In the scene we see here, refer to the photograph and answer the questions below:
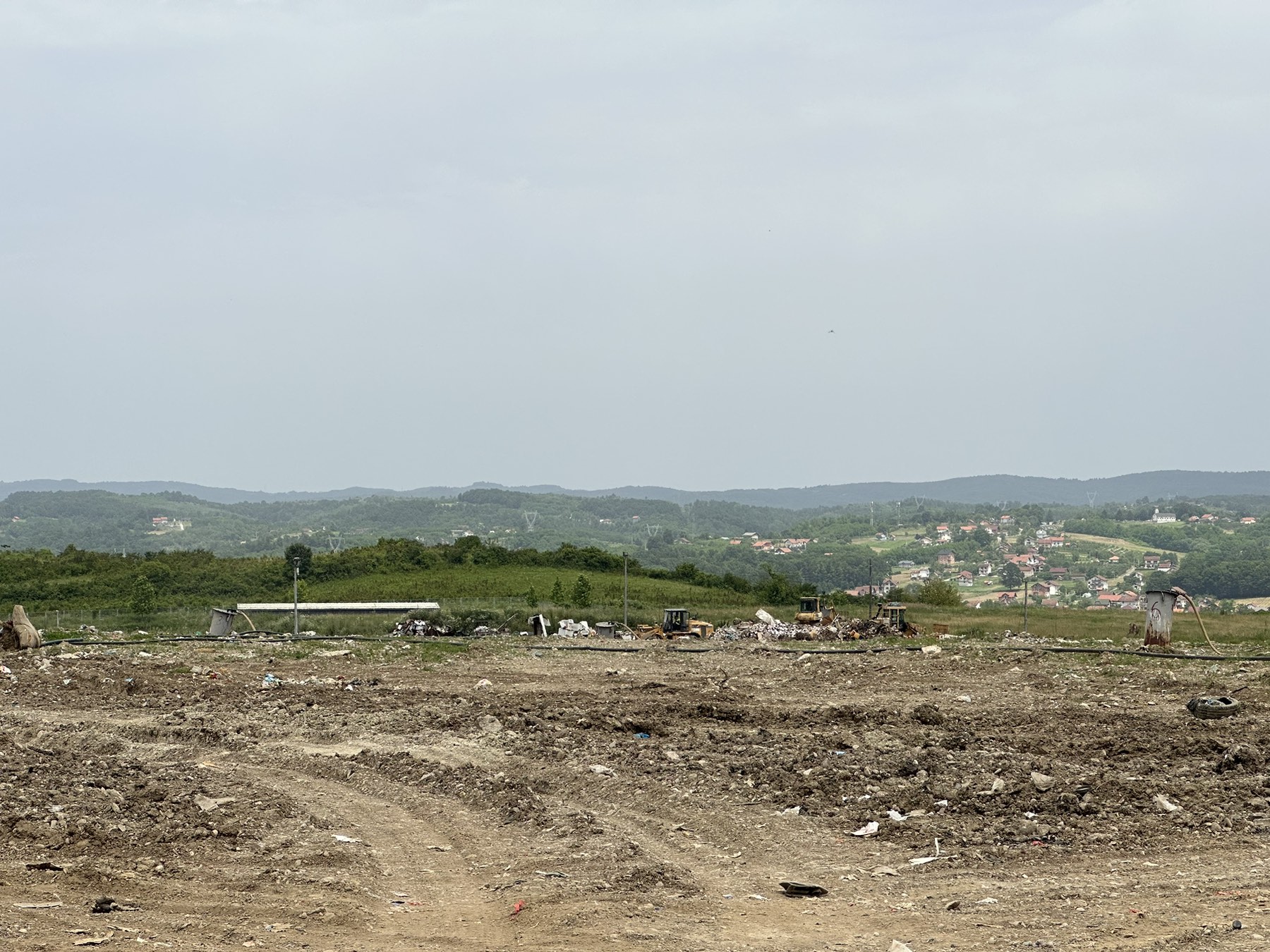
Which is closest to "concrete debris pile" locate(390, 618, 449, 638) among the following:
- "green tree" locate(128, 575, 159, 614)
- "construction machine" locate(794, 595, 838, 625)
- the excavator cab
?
the excavator cab

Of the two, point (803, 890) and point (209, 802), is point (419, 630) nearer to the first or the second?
point (209, 802)

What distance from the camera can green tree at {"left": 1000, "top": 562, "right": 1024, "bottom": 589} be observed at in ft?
341

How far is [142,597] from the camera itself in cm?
4978

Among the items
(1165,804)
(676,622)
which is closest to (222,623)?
(676,622)

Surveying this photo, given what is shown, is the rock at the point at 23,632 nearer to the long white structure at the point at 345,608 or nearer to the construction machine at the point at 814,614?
the long white structure at the point at 345,608

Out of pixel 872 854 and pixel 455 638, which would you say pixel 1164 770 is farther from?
pixel 455 638

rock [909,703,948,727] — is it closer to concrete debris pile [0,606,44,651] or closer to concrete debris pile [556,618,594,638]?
concrete debris pile [556,618,594,638]

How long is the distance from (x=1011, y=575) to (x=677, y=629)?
82.6 metres

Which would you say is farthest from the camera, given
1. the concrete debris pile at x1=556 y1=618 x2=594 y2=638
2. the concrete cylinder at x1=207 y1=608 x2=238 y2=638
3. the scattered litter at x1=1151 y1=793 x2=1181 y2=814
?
the concrete debris pile at x1=556 y1=618 x2=594 y2=638

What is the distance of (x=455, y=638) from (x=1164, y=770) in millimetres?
23571

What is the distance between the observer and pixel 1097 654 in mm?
25141

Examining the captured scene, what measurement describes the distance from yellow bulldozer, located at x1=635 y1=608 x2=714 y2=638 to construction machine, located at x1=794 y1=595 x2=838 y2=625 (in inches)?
122

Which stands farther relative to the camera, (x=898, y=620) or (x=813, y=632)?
(x=898, y=620)

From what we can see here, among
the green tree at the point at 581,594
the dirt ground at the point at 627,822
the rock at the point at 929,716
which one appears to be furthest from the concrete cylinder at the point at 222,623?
the rock at the point at 929,716
